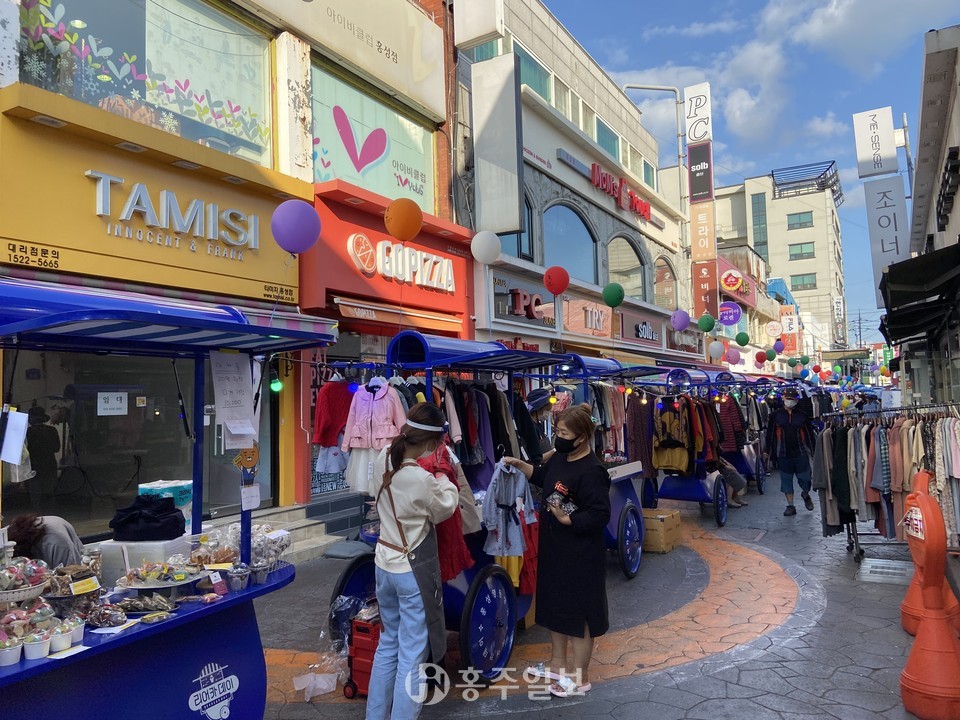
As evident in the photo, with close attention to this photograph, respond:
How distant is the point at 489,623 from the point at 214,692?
6.26 feet

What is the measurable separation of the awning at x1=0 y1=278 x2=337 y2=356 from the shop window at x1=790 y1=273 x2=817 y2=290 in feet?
220

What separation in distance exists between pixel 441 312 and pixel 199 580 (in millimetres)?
8963

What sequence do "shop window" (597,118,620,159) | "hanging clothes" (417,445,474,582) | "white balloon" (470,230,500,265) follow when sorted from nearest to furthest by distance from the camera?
"hanging clothes" (417,445,474,582) < "white balloon" (470,230,500,265) < "shop window" (597,118,620,159)

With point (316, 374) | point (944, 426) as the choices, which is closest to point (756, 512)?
point (944, 426)

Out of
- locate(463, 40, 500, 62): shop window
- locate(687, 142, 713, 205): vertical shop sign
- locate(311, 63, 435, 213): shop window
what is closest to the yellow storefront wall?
locate(311, 63, 435, 213): shop window

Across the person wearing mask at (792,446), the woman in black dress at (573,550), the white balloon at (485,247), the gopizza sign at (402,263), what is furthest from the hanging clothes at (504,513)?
the white balloon at (485,247)

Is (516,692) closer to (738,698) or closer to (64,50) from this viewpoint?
(738,698)

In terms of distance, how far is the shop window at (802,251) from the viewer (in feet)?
202

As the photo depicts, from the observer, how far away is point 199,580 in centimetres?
361

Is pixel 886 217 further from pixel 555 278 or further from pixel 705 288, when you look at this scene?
pixel 705 288

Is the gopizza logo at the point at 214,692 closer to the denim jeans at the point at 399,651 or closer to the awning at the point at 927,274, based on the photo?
the denim jeans at the point at 399,651

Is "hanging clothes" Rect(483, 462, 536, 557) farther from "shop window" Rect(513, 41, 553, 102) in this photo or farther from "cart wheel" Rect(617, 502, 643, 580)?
"shop window" Rect(513, 41, 553, 102)

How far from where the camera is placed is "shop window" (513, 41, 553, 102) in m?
15.5

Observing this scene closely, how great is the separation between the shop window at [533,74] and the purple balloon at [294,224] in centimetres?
936
